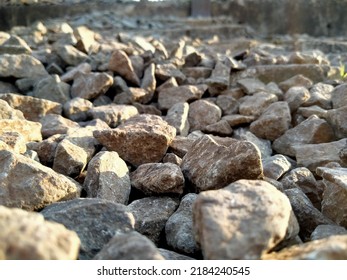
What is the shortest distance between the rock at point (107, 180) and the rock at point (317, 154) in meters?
1.07

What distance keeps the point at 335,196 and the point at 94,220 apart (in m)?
1.01

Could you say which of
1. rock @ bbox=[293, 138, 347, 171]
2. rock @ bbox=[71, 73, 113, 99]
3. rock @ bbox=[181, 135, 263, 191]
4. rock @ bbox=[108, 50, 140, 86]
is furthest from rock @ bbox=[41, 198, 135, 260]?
rock @ bbox=[108, 50, 140, 86]

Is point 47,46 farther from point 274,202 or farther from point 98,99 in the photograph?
point 274,202

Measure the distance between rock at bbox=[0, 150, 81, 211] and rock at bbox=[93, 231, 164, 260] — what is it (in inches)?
24.0

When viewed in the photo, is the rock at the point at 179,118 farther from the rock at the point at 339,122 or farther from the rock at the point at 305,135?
the rock at the point at 339,122

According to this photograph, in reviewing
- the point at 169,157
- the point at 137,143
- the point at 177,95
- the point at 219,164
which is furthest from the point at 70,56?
the point at 219,164

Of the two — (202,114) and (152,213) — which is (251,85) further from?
(152,213)

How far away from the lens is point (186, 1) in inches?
402

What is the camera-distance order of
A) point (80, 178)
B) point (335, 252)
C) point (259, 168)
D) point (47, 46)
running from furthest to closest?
point (47, 46)
point (80, 178)
point (259, 168)
point (335, 252)

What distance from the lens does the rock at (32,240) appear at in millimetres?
946

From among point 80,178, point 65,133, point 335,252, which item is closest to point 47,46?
point 65,133

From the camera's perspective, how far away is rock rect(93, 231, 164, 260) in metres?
1.17

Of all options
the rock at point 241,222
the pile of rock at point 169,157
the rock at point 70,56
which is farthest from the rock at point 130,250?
the rock at point 70,56
